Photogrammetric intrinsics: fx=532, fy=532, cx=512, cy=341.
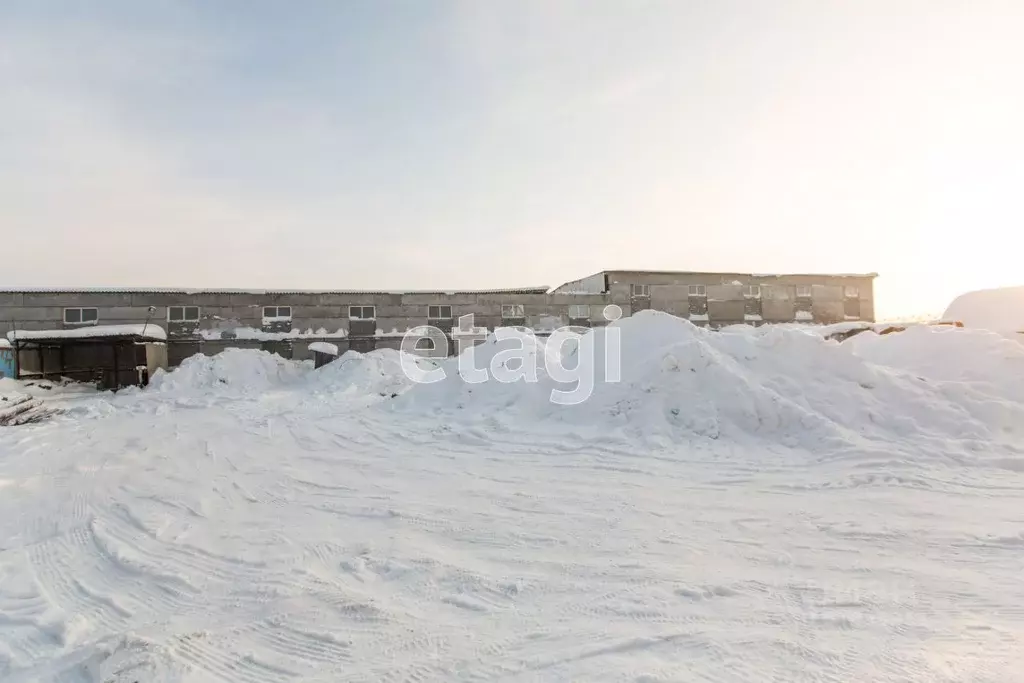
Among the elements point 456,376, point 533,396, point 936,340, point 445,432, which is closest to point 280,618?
point 445,432

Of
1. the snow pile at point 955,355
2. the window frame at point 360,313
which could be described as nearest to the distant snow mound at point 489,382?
the snow pile at point 955,355

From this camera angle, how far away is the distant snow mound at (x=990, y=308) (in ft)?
86.9

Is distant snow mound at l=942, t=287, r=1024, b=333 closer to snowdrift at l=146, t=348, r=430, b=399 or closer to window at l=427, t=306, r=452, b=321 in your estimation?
window at l=427, t=306, r=452, b=321

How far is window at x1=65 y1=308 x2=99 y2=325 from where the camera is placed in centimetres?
2166

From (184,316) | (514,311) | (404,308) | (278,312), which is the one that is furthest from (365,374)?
(184,316)

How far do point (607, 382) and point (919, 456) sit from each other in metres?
4.60

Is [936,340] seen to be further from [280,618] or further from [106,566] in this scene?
[106,566]

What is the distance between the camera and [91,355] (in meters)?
19.5

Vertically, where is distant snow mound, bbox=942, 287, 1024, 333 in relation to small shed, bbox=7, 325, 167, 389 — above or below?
above

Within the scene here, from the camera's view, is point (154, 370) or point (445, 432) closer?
point (445, 432)

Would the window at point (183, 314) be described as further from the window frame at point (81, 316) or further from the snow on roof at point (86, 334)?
the snow on roof at point (86, 334)

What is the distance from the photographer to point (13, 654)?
8.74 feet

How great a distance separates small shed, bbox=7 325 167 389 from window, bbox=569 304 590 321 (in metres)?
17.6

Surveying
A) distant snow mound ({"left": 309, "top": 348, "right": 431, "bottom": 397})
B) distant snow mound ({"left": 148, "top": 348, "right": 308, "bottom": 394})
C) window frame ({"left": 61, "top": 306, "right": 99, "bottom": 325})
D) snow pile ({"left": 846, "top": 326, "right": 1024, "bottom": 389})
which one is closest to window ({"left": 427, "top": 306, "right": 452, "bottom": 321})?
distant snow mound ({"left": 309, "top": 348, "right": 431, "bottom": 397})
